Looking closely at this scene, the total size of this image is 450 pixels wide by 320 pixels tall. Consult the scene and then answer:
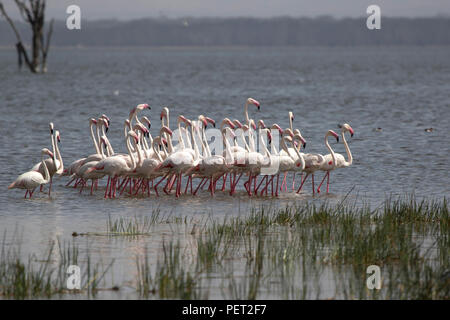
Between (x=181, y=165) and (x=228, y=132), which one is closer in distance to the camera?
(x=181, y=165)

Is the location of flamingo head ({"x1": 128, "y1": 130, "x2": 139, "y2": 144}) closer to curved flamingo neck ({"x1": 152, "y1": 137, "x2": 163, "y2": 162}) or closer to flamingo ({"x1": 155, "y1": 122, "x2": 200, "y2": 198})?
curved flamingo neck ({"x1": 152, "y1": 137, "x2": 163, "y2": 162})

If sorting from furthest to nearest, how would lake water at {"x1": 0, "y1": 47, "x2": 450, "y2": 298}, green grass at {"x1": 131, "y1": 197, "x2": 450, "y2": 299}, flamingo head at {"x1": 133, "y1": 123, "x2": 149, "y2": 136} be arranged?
flamingo head at {"x1": 133, "y1": 123, "x2": 149, "y2": 136} < lake water at {"x1": 0, "y1": 47, "x2": 450, "y2": 298} < green grass at {"x1": 131, "y1": 197, "x2": 450, "y2": 299}

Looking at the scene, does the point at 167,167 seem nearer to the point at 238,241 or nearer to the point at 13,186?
the point at 13,186

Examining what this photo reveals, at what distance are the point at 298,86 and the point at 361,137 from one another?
1446 inches

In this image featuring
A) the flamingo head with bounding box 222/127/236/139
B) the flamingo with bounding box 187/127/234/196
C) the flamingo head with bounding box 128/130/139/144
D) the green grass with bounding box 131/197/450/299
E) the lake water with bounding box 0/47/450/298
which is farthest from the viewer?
the flamingo head with bounding box 222/127/236/139

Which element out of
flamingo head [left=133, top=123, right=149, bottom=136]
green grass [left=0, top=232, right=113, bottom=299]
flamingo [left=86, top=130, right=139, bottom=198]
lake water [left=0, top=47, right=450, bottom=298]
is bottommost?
lake water [left=0, top=47, right=450, bottom=298]

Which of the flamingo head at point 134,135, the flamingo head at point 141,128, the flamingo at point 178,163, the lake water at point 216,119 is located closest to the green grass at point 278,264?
the lake water at point 216,119

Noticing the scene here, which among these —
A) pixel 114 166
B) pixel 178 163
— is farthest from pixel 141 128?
pixel 178 163

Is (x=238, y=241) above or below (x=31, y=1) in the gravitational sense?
below

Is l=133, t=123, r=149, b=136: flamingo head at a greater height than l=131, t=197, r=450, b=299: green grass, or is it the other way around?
l=133, t=123, r=149, b=136: flamingo head

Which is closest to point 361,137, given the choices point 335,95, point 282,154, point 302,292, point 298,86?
point 282,154

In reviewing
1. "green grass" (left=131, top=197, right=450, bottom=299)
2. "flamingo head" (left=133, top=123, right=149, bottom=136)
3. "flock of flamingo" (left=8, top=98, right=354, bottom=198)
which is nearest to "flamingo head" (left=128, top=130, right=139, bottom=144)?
"flock of flamingo" (left=8, top=98, right=354, bottom=198)

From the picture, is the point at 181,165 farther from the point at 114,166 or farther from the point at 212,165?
the point at 114,166
